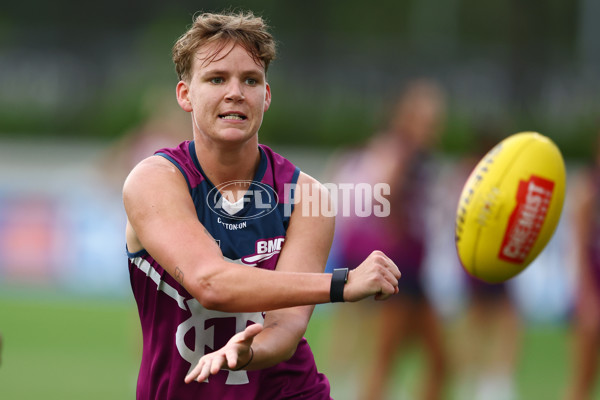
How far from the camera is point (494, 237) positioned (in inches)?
169

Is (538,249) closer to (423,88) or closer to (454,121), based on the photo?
(423,88)

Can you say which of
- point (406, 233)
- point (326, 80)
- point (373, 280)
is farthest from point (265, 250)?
point (326, 80)

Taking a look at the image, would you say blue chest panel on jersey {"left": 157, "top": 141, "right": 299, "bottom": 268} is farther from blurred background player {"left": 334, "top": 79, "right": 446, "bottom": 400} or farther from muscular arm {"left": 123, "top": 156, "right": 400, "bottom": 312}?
blurred background player {"left": 334, "top": 79, "right": 446, "bottom": 400}

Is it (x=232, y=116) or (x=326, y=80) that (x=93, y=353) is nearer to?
(x=232, y=116)

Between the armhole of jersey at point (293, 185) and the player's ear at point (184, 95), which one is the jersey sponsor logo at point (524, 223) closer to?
the armhole of jersey at point (293, 185)

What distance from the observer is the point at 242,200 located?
395cm

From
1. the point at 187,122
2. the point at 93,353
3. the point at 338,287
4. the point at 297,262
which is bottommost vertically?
the point at 93,353

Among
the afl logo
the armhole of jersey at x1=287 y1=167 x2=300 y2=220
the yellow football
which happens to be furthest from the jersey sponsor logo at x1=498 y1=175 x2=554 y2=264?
the afl logo

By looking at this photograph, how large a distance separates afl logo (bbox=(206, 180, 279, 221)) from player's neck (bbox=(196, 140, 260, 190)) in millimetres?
29

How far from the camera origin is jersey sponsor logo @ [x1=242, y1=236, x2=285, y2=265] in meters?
3.90

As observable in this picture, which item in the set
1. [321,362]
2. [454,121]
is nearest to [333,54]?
[454,121]

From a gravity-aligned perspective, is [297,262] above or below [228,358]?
above

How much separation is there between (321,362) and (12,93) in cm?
1128

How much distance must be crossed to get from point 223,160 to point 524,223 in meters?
1.33
